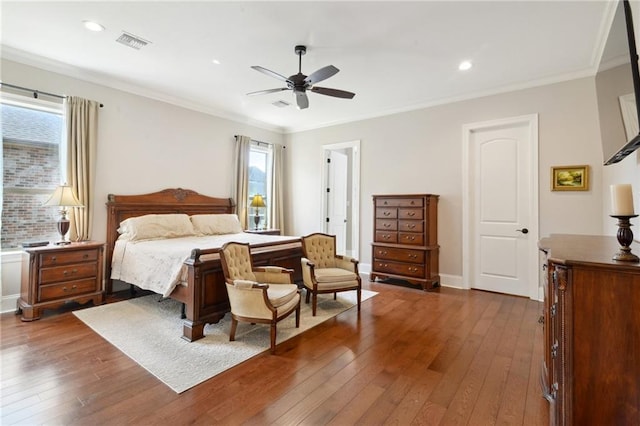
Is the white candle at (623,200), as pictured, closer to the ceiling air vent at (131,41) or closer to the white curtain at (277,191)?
the ceiling air vent at (131,41)

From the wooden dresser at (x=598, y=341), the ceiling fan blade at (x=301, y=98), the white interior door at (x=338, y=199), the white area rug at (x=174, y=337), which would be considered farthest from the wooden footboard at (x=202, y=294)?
the white interior door at (x=338, y=199)

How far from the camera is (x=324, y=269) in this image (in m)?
3.96

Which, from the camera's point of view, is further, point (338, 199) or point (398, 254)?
point (338, 199)

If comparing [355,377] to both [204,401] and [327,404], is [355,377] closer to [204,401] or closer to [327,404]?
[327,404]

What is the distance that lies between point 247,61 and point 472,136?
351 centimetres

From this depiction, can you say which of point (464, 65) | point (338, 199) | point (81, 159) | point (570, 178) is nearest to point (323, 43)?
point (464, 65)

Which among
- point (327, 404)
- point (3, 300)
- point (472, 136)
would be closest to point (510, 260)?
point (472, 136)

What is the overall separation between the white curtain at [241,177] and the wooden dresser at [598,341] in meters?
5.17

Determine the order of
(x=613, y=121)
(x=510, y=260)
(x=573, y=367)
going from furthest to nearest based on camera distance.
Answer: (x=510, y=260), (x=613, y=121), (x=573, y=367)

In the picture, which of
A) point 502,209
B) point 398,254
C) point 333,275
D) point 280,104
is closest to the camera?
point 333,275

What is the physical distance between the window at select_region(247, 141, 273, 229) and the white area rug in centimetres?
286

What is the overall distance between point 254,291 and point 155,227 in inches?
94.4

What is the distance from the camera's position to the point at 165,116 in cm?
489

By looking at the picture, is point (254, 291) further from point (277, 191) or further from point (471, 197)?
point (277, 191)
